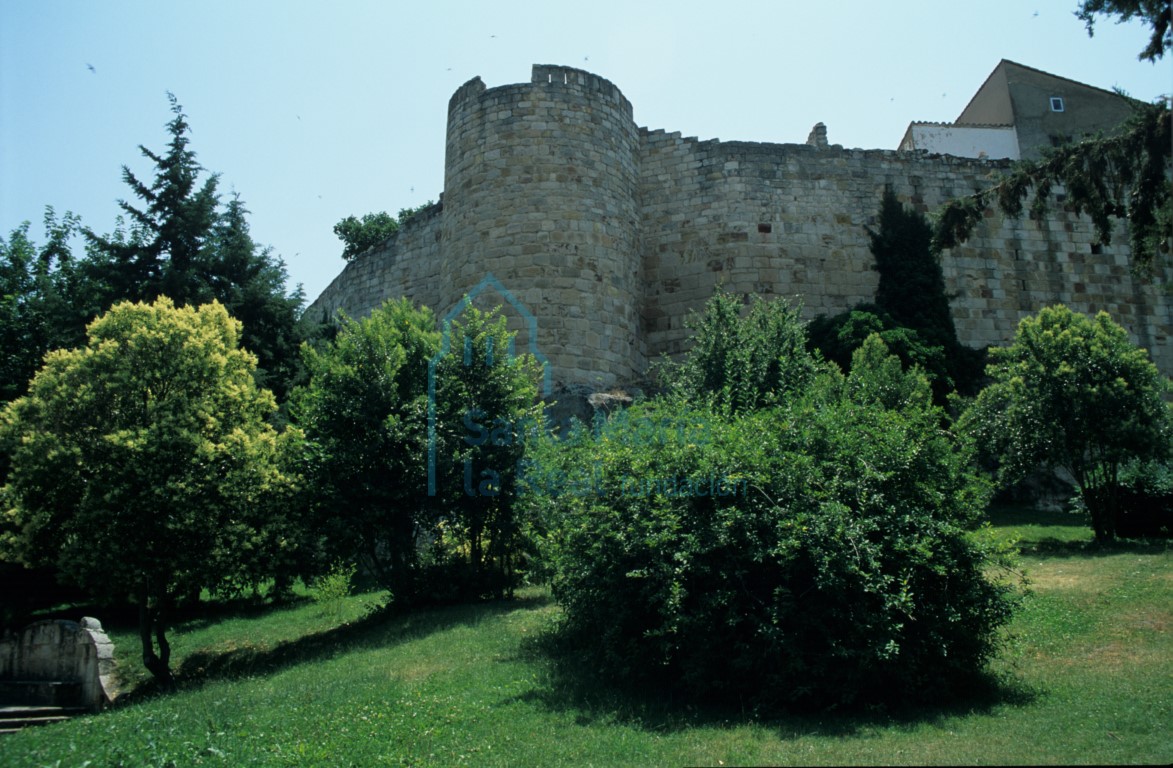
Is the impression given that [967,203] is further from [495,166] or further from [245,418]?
[245,418]

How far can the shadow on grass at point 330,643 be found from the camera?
11797 mm

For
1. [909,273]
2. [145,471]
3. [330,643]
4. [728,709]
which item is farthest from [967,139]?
[145,471]

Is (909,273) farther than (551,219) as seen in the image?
Yes

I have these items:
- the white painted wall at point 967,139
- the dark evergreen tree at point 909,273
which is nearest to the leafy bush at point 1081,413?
the dark evergreen tree at point 909,273

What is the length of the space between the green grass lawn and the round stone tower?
21.6 feet

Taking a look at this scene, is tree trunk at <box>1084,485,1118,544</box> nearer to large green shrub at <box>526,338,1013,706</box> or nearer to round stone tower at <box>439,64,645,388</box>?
large green shrub at <box>526,338,1013,706</box>

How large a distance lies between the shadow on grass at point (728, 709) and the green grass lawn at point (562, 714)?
3cm

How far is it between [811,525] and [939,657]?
5.41 ft

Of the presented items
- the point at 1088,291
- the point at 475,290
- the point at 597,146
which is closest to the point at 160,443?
the point at 475,290

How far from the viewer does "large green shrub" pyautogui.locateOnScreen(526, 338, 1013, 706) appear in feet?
27.9

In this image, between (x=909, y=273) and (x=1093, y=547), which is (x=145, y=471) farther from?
(x=909, y=273)

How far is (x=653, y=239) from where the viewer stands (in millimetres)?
21438

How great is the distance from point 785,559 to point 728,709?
1.47 meters

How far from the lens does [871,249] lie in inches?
861
